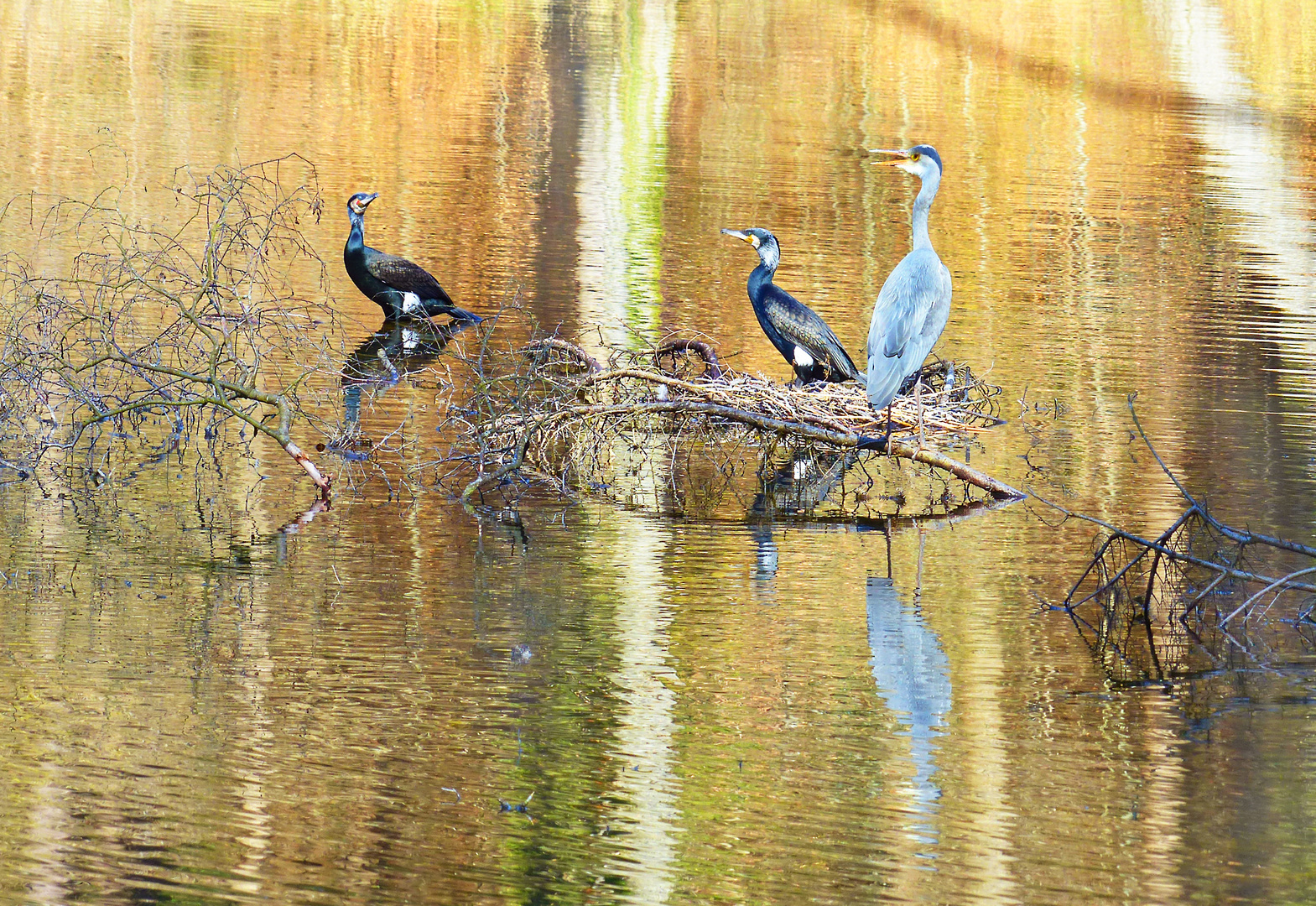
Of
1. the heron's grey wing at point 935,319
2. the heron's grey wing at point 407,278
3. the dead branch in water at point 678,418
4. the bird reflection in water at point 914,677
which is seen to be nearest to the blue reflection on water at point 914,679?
the bird reflection in water at point 914,677

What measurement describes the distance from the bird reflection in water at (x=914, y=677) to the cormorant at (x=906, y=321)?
125cm

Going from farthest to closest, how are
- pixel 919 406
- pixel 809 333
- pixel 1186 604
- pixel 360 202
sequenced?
pixel 360 202
pixel 809 333
pixel 919 406
pixel 1186 604

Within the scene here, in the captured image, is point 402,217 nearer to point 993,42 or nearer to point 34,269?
point 34,269

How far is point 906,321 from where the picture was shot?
8594mm

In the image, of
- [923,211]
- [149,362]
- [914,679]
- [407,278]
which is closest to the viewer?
[914,679]

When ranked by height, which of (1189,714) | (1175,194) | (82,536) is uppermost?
(1175,194)

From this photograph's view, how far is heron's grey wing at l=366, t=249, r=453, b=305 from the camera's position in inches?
500

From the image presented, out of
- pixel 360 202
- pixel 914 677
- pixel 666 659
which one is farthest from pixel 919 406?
pixel 360 202

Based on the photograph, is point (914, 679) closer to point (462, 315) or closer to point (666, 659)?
point (666, 659)

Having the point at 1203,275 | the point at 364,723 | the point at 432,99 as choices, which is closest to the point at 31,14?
the point at 432,99

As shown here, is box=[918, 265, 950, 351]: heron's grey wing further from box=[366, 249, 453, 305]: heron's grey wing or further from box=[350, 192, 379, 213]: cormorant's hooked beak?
box=[350, 192, 379, 213]: cormorant's hooked beak

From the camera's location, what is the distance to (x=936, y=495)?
891 cm

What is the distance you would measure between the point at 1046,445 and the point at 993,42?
29426mm

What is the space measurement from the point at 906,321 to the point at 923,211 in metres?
1.02
